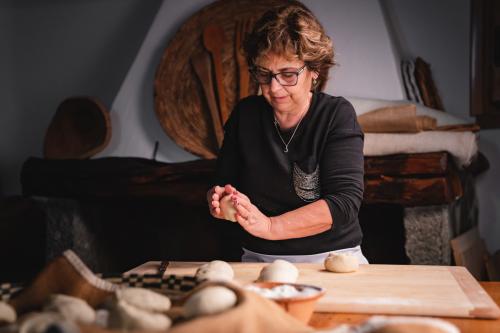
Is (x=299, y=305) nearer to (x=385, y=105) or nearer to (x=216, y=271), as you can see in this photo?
(x=216, y=271)

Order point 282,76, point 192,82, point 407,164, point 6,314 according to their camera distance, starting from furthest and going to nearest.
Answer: point 192,82 < point 407,164 < point 282,76 < point 6,314

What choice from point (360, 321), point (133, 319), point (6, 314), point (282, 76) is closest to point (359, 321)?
point (360, 321)

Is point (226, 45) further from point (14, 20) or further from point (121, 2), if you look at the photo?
point (14, 20)

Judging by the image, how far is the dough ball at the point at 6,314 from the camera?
0.78 metres

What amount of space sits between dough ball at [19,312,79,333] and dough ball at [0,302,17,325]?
104 millimetres

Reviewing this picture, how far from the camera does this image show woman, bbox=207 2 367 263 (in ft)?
5.29

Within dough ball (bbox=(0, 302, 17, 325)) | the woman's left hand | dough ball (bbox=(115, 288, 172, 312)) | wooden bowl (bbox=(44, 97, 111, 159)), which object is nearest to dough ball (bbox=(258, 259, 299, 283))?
the woman's left hand

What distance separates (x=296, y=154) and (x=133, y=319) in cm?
115

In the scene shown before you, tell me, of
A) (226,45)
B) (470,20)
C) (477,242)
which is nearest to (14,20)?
(226,45)

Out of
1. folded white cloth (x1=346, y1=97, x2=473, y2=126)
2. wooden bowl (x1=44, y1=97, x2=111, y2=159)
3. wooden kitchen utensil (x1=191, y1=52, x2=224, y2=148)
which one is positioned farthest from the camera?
wooden bowl (x1=44, y1=97, x2=111, y2=159)

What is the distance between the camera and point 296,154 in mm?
1789

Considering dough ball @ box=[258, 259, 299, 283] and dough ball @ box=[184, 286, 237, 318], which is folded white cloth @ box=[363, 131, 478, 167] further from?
dough ball @ box=[184, 286, 237, 318]

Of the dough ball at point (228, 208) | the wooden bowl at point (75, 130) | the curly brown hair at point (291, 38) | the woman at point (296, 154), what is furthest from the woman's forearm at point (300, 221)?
the wooden bowl at point (75, 130)

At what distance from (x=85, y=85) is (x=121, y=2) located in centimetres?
62
